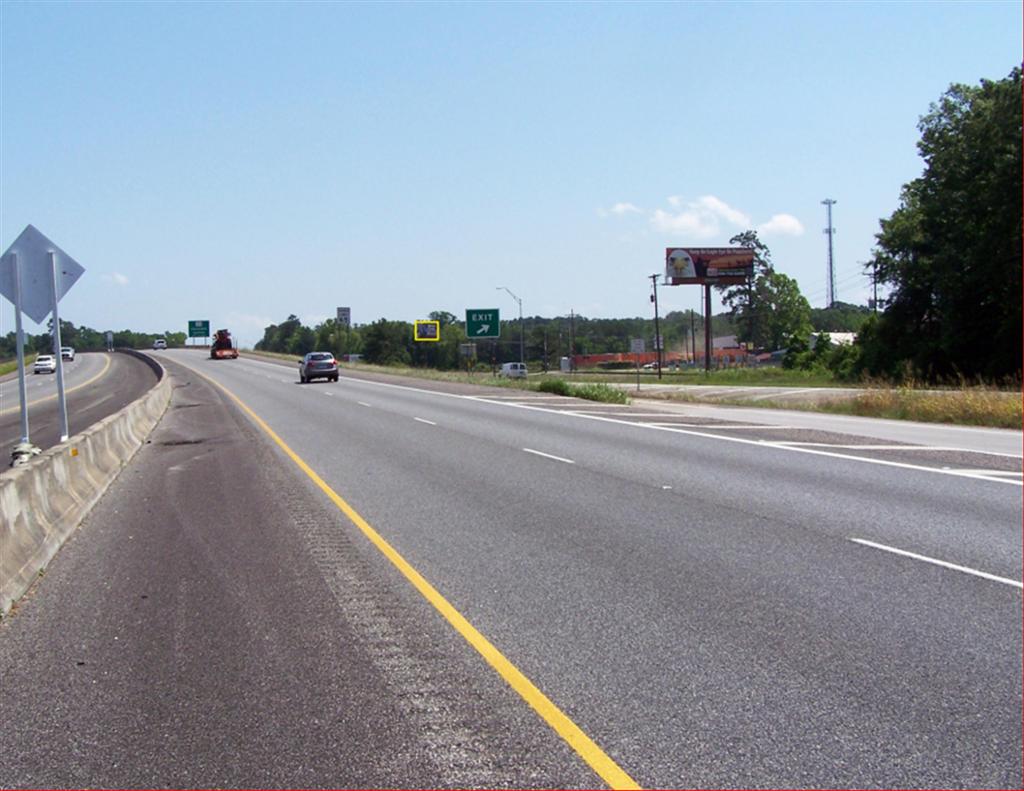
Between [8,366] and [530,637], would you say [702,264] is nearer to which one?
[8,366]

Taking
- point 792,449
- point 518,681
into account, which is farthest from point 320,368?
point 518,681

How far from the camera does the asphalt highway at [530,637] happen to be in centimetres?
504

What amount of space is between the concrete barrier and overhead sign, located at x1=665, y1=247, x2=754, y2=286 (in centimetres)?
8958

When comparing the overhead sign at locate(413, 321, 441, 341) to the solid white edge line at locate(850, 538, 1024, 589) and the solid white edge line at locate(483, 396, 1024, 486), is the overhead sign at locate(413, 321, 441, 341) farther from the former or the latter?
the solid white edge line at locate(850, 538, 1024, 589)

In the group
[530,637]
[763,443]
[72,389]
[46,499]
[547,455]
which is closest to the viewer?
[530,637]

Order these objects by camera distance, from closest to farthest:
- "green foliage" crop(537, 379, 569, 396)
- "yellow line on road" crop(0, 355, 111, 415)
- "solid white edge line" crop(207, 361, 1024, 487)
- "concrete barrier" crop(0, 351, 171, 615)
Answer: "concrete barrier" crop(0, 351, 171, 615) → "solid white edge line" crop(207, 361, 1024, 487) → "yellow line on road" crop(0, 355, 111, 415) → "green foliage" crop(537, 379, 569, 396)

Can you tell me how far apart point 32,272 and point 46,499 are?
6.13 metres

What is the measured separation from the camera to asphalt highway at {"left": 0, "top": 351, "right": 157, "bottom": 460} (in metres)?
27.9

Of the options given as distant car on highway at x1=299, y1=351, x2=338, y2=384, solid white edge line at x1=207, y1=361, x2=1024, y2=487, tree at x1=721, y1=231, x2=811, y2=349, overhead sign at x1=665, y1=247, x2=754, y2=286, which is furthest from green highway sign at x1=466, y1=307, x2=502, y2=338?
tree at x1=721, y1=231, x2=811, y2=349

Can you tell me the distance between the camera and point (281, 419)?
96.6 ft

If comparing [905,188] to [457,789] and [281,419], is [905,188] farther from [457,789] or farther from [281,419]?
[457,789]

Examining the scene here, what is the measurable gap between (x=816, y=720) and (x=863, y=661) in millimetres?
1159

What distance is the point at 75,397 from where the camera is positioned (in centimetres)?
4712

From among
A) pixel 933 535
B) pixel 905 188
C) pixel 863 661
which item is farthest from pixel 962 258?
pixel 863 661
